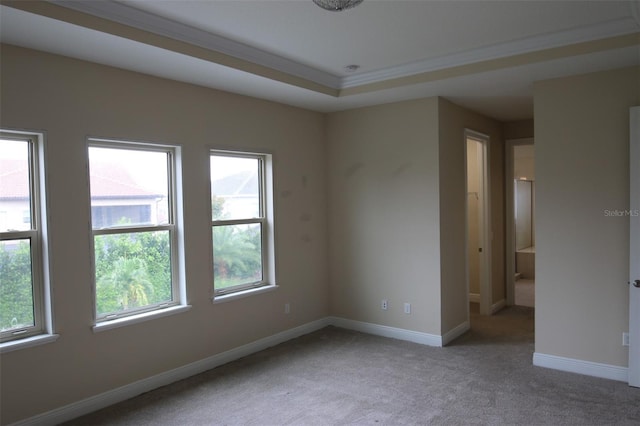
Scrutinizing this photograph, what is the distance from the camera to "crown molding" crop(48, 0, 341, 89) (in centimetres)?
263

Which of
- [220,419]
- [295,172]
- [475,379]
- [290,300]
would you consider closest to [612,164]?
[475,379]

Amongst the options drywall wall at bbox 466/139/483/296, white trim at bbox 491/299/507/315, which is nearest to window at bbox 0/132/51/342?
white trim at bbox 491/299/507/315

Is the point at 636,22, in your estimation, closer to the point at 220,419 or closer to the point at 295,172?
the point at 295,172

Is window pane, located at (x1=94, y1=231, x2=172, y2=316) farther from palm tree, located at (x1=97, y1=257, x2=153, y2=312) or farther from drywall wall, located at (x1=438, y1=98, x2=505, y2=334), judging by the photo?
drywall wall, located at (x1=438, y1=98, x2=505, y2=334)

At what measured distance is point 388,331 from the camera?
16.2 feet

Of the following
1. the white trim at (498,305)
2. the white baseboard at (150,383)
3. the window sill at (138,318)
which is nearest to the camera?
the white baseboard at (150,383)

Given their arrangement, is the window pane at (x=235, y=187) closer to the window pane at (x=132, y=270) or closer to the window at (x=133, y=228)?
the window at (x=133, y=228)

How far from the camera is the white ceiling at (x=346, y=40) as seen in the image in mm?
2752

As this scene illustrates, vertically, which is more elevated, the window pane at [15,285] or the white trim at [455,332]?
the window pane at [15,285]

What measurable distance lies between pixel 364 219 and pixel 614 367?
8.56ft

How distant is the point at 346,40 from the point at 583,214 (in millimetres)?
2380

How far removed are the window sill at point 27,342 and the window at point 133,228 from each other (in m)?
0.38

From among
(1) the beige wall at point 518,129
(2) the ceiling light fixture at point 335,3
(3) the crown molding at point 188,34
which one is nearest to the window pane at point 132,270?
(3) the crown molding at point 188,34

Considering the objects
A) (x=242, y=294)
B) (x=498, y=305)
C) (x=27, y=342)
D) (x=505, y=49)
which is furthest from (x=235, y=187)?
(x=498, y=305)
